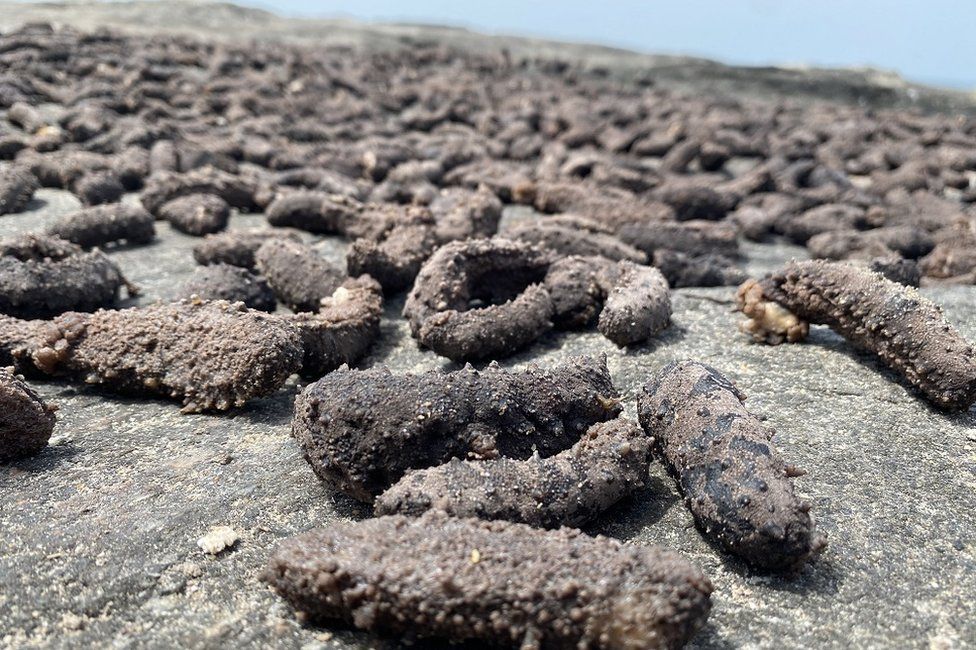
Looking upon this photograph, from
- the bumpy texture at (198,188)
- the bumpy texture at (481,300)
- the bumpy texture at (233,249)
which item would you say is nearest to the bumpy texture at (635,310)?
the bumpy texture at (481,300)

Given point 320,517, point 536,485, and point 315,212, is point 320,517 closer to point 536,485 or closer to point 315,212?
point 536,485

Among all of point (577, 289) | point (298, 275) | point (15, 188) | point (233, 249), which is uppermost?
point (577, 289)

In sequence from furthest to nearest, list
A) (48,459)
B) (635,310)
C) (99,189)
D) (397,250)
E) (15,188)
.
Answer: (99,189) < (15,188) < (397,250) < (635,310) < (48,459)

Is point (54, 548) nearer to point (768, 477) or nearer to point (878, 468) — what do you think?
point (768, 477)

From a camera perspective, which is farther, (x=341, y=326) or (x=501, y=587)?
(x=341, y=326)

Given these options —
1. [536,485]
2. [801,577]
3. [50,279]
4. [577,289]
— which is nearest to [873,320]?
[577,289]

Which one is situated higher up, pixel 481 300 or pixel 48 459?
pixel 481 300

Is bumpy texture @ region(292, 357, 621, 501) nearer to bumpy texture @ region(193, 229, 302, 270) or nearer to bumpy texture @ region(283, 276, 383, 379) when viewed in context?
bumpy texture @ region(283, 276, 383, 379)

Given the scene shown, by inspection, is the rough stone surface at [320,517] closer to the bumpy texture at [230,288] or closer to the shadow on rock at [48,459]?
the shadow on rock at [48,459]
